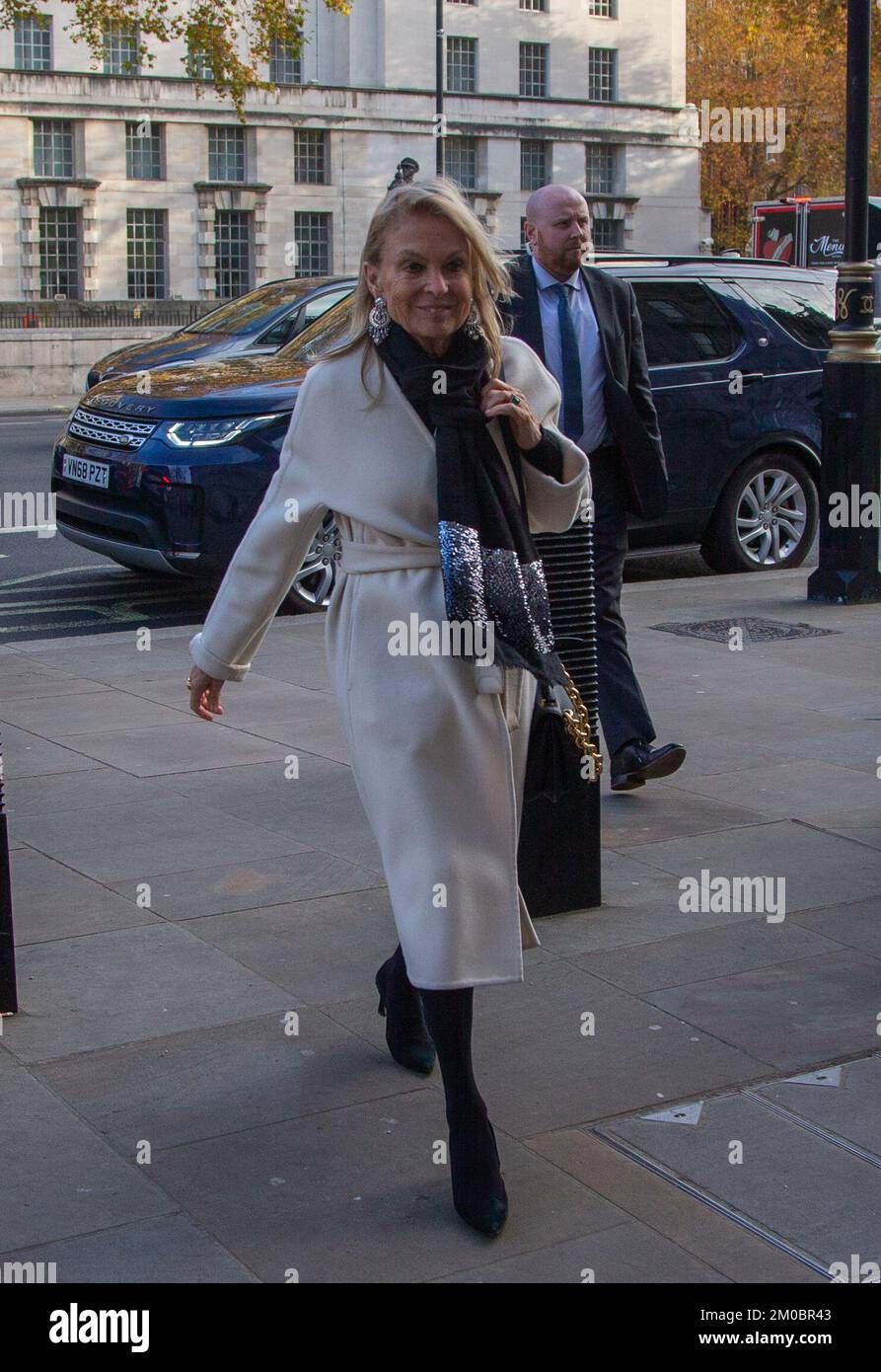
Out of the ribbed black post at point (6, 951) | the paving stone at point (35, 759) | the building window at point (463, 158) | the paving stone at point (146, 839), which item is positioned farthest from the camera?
the building window at point (463, 158)

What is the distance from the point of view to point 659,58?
5788 cm

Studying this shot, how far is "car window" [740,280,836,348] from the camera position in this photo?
436 inches

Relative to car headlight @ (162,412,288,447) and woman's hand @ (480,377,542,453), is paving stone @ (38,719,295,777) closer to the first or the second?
car headlight @ (162,412,288,447)

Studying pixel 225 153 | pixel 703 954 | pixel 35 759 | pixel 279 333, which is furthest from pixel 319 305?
pixel 225 153

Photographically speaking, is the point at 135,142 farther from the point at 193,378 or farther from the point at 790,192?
the point at 193,378

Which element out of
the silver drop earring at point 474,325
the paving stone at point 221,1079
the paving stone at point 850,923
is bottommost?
the paving stone at point 221,1079

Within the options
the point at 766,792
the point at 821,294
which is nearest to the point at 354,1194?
the point at 766,792

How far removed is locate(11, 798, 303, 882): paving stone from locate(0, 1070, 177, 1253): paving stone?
1611 mm

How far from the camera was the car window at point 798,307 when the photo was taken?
36.3 feet

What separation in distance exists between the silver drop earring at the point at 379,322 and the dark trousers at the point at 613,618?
2.65 meters

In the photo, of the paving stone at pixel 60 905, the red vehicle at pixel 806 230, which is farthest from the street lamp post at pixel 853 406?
the red vehicle at pixel 806 230

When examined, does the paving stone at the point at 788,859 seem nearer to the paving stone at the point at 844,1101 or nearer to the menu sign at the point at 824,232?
the paving stone at the point at 844,1101

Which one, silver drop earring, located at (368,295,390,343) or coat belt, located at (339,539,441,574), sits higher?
silver drop earring, located at (368,295,390,343)

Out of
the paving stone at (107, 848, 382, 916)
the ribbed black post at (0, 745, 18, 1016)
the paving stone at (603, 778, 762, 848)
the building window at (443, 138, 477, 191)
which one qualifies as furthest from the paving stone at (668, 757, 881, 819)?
the building window at (443, 138, 477, 191)
